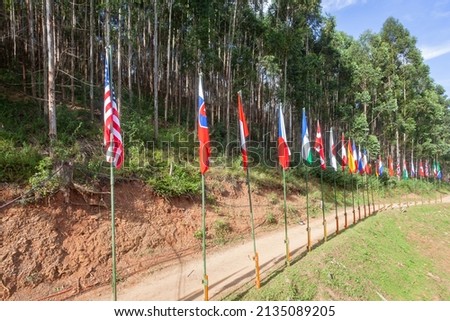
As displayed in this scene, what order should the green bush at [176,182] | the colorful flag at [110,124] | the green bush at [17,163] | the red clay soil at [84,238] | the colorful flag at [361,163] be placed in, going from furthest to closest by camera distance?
the colorful flag at [361,163] → the green bush at [176,182] → the green bush at [17,163] → the red clay soil at [84,238] → the colorful flag at [110,124]

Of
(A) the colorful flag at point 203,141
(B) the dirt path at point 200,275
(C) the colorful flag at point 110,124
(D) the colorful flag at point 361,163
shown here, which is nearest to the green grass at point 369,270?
(B) the dirt path at point 200,275

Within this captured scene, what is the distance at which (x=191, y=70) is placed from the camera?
961 inches

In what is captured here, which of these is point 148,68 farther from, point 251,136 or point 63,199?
point 63,199

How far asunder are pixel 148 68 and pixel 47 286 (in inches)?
922

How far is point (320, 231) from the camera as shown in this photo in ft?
48.4

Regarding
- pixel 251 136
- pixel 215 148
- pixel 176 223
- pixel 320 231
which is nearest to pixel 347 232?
pixel 320 231

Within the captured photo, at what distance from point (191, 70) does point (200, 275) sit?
1882cm

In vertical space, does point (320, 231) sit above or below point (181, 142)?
below

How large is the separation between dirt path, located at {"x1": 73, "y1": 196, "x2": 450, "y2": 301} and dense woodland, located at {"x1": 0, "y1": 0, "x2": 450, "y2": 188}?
15.5 feet

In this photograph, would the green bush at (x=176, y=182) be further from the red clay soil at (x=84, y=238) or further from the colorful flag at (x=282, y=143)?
the colorful flag at (x=282, y=143)

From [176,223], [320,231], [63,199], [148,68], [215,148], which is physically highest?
[148,68]

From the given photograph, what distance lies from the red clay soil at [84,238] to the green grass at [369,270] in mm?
4039

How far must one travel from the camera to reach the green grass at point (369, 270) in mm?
7977

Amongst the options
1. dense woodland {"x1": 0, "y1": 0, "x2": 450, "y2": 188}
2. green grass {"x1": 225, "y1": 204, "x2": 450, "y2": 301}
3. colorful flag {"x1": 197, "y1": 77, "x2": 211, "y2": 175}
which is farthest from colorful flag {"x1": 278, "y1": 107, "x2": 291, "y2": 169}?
dense woodland {"x1": 0, "y1": 0, "x2": 450, "y2": 188}
